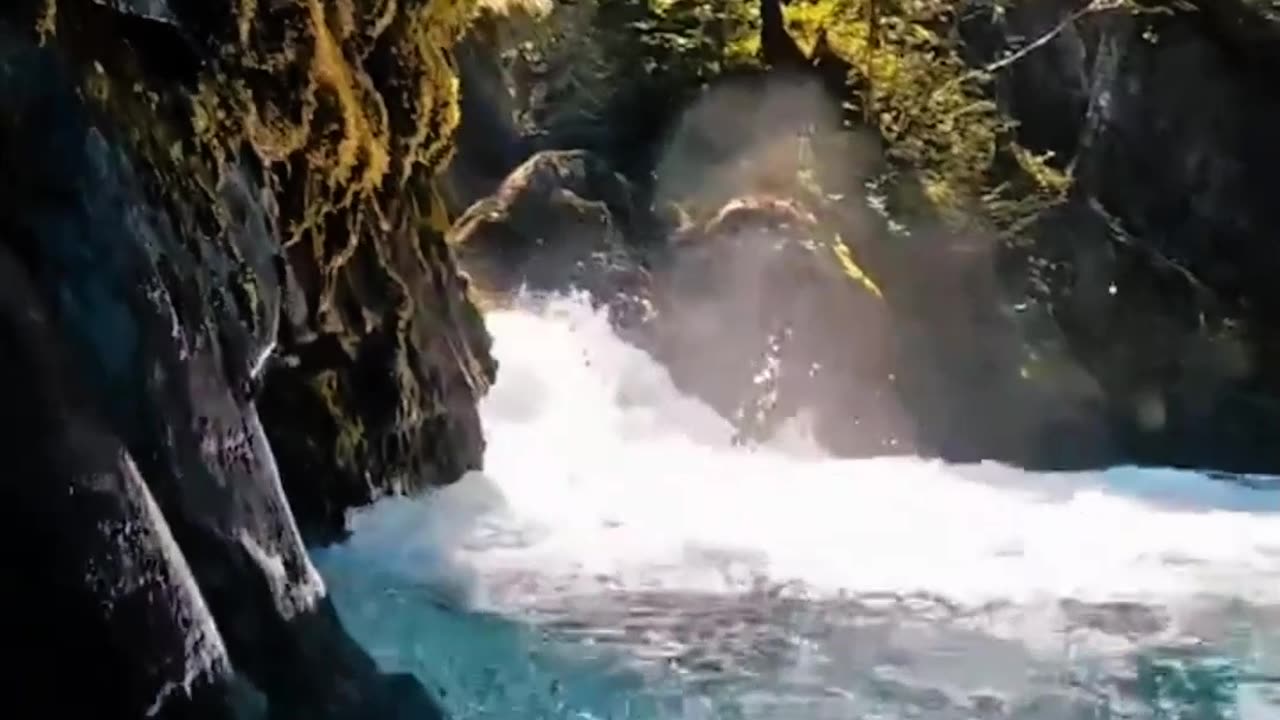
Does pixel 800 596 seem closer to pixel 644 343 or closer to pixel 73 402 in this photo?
pixel 73 402

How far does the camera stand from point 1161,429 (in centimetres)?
1185

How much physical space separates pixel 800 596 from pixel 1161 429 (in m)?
6.60

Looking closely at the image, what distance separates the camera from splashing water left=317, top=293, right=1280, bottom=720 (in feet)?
15.8

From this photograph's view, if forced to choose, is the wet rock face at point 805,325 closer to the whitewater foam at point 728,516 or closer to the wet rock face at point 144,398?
the whitewater foam at point 728,516

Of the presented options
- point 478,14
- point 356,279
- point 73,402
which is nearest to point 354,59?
point 356,279

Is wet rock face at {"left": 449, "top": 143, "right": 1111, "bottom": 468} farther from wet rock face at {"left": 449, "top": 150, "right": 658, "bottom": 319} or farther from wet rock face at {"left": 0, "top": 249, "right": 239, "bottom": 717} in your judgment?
wet rock face at {"left": 0, "top": 249, "right": 239, "bottom": 717}

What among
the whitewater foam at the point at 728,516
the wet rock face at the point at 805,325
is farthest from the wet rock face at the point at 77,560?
the wet rock face at the point at 805,325

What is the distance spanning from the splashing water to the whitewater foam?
0.08ft

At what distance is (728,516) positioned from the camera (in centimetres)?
791

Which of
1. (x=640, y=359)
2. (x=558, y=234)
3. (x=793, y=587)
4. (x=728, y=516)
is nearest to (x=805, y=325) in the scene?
(x=640, y=359)

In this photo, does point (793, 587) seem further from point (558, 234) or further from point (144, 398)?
point (558, 234)

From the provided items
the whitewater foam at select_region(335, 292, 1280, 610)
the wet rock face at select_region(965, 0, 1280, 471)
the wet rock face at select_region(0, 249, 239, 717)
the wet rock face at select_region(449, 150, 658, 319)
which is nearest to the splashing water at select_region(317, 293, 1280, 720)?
the whitewater foam at select_region(335, 292, 1280, 610)

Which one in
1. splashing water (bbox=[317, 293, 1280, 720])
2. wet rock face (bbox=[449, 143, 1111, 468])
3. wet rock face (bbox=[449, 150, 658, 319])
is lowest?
splashing water (bbox=[317, 293, 1280, 720])

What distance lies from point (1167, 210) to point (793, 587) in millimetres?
7422
